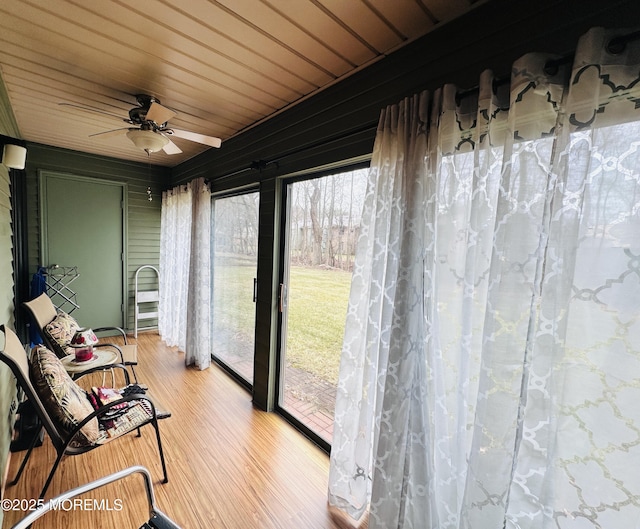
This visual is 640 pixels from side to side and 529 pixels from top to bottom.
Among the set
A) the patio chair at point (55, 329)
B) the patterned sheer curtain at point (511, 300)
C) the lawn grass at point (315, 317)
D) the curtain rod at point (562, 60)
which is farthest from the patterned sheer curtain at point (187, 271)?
the curtain rod at point (562, 60)

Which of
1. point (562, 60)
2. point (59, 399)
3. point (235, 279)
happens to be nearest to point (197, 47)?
point (562, 60)

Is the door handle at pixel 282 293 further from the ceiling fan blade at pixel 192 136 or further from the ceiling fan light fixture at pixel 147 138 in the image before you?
the ceiling fan light fixture at pixel 147 138

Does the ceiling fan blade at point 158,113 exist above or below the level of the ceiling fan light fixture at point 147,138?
above

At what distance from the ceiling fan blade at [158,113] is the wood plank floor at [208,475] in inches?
93.5

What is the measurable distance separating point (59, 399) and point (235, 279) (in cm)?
190

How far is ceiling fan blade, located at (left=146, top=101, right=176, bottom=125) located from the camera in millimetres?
1953

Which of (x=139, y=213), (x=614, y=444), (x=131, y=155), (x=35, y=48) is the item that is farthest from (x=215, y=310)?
(x=614, y=444)

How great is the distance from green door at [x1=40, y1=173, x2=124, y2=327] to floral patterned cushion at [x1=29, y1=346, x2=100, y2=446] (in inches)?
118

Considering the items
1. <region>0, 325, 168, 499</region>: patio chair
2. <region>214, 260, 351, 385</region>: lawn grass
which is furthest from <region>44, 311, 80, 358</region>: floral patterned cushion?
<region>214, 260, 351, 385</region>: lawn grass

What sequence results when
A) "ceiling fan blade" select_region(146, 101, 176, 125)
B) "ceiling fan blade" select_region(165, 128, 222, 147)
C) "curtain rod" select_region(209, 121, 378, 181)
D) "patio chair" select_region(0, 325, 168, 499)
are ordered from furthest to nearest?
1. "ceiling fan blade" select_region(165, 128, 222, 147)
2. "ceiling fan blade" select_region(146, 101, 176, 125)
3. "curtain rod" select_region(209, 121, 378, 181)
4. "patio chair" select_region(0, 325, 168, 499)

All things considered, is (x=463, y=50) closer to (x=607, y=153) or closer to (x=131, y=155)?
(x=607, y=153)

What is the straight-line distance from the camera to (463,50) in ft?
4.49

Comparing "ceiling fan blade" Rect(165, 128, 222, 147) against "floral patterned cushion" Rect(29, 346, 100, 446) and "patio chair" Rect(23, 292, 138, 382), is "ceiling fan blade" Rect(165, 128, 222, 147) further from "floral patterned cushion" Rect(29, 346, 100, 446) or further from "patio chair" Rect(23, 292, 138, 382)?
"patio chair" Rect(23, 292, 138, 382)

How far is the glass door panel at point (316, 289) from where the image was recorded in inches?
84.1
